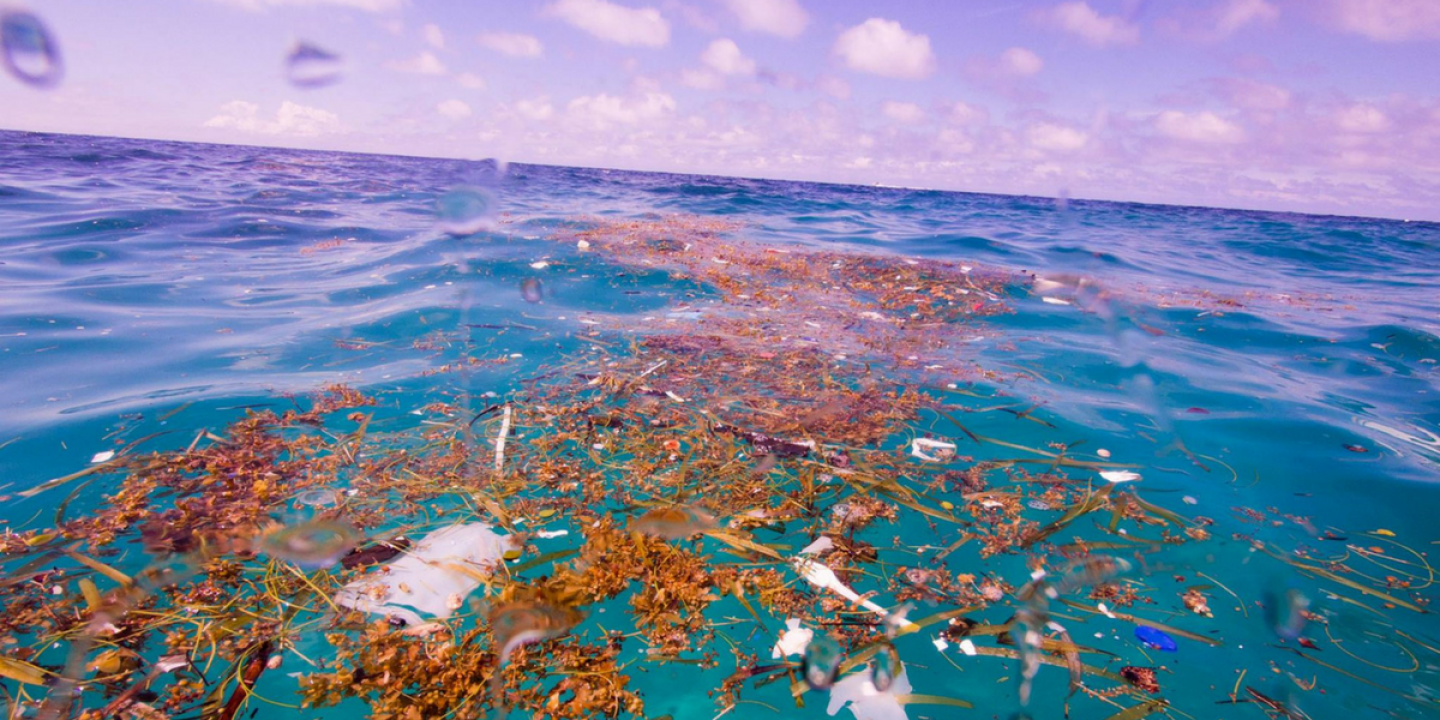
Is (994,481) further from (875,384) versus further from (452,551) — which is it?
(452,551)

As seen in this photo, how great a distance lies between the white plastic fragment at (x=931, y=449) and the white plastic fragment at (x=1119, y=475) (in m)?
1.01

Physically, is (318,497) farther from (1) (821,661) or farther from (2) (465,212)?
(2) (465,212)

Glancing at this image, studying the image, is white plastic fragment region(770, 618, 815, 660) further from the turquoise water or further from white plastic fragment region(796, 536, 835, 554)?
white plastic fragment region(796, 536, 835, 554)

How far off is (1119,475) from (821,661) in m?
2.84

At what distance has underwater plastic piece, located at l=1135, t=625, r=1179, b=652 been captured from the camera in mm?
2594

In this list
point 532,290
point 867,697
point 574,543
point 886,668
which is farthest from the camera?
point 532,290

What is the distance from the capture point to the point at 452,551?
114 inches

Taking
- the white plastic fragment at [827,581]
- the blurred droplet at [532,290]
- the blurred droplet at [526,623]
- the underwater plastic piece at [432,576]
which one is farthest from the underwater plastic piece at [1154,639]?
the blurred droplet at [532,290]

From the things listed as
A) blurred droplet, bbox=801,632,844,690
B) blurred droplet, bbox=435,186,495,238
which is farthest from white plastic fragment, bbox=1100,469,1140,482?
blurred droplet, bbox=435,186,495,238

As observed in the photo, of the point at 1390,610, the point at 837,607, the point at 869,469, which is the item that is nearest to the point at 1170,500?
the point at 1390,610

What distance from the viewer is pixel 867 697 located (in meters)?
2.30

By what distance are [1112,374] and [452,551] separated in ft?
20.9

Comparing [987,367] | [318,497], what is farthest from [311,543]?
[987,367]

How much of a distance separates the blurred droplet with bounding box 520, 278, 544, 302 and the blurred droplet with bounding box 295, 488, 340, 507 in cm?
471
